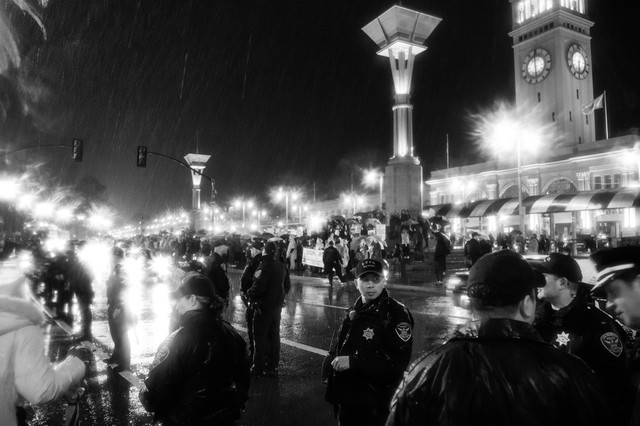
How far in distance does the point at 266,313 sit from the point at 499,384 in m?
5.67

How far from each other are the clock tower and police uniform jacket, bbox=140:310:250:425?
66.0 m

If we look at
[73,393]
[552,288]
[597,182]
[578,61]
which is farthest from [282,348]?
[578,61]

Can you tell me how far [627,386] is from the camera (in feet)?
7.48

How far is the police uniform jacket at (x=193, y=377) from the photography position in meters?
2.84

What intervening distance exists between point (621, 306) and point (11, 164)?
61401 millimetres

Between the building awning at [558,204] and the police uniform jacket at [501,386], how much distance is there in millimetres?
35205

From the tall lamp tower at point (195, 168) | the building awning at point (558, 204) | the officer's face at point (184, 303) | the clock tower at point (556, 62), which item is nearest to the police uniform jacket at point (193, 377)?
the officer's face at point (184, 303)

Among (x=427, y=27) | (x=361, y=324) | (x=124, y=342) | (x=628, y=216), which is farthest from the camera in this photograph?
(x=628, y=216)

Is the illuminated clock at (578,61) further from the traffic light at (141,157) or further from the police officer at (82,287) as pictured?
the police officer at (82,287)

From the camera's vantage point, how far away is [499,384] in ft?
5.39

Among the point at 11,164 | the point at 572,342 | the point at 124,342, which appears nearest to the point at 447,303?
the point at 124,342

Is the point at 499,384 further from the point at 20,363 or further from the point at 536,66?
the point at 536,66

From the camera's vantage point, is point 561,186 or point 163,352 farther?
point 561,186

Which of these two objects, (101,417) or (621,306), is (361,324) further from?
(101,417)
